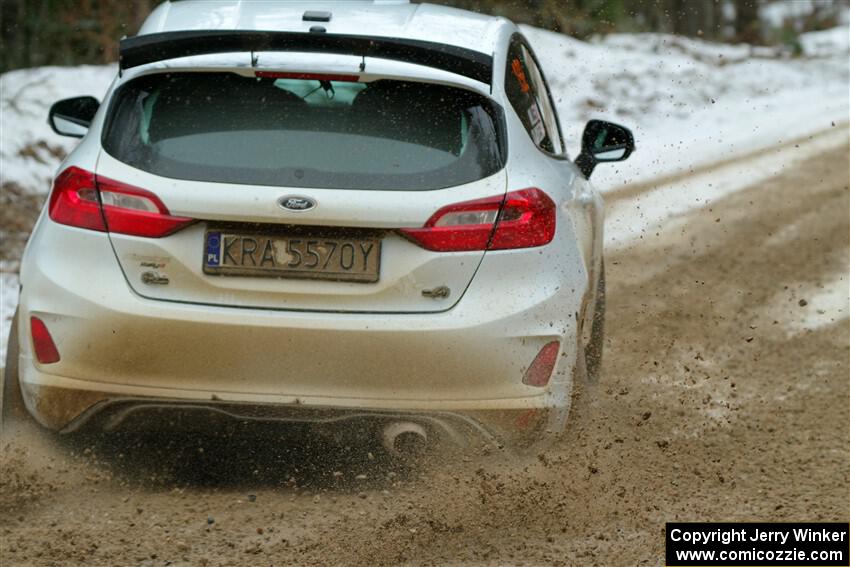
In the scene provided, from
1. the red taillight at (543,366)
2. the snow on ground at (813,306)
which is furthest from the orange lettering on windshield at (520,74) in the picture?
the snow on ground at (813,306)

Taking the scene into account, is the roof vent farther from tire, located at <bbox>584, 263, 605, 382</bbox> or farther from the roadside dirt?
tire, located at <bbox>584, 263, 605, 382</bbox>

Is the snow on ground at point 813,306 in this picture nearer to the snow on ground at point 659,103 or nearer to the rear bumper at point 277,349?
the snow on ground at point 659,103

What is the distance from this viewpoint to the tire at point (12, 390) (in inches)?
201

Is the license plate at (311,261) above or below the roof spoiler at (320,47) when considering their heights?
below

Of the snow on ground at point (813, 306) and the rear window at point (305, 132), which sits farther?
the snow on ground at point (813, 306)

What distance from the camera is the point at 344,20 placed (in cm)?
544

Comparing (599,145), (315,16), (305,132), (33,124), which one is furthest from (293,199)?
(33,124)

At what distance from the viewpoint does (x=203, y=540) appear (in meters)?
4.64

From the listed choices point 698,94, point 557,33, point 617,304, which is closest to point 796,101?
point 698,94

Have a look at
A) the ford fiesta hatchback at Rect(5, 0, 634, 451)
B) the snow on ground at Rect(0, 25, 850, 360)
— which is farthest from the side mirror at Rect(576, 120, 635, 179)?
the snow on ground at Rect(0, 25, 850, 360)

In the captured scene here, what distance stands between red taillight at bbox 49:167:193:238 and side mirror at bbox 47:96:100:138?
4.29 feet

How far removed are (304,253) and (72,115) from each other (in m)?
1.96

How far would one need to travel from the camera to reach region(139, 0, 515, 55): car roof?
5293 mm

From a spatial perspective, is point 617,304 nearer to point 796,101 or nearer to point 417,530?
point 417,530
